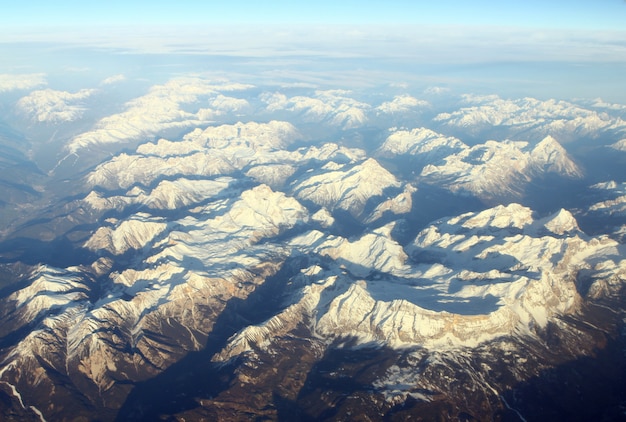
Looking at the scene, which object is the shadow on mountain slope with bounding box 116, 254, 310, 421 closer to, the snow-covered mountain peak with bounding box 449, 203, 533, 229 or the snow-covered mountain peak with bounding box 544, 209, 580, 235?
the snow-covered mountain peak with bounding box 449, 203, 533, 229

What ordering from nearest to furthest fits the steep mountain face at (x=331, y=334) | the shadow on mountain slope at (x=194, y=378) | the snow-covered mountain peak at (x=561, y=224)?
1. the steep mountain face at (x=331, y=334)
2. the shadow on mountain slope at (x=194, y=378)
3. the snow-covered mountain peak at (x=561, y=224)

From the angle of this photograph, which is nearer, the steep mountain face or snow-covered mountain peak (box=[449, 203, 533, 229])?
the steep mountain face

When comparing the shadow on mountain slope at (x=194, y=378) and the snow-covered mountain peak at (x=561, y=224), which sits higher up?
the snow-covered mountain peak at (x=561, y=224)

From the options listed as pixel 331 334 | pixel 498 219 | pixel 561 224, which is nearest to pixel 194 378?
pixel 331 334

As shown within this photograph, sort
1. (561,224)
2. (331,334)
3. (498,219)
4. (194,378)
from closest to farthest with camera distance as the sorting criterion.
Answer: (194,378) → (331,334) → (561,224) → (498,219)

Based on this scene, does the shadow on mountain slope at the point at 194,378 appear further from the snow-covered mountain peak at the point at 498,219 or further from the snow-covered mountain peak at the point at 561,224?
the snow-covered mountain peak at the point at 561,224

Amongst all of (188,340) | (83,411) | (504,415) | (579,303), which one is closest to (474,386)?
(504,415)

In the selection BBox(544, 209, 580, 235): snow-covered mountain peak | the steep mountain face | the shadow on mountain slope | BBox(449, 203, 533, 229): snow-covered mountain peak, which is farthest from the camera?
BBox(449, 203, 533, 229): snow-covered mountain peak

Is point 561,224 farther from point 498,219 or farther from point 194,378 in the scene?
point 194,378

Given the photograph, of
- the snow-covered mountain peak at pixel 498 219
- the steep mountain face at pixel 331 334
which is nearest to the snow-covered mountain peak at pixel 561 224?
the steep mountain face at pixel 331 334

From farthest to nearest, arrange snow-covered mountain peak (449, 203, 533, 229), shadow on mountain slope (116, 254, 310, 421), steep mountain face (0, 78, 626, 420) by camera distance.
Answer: snow-covered mountain peak (449, 203, 533, 229)
shadow on mountain slope (116, 254, 310, 421)
steep mountain face (0, 78, 626, 420)

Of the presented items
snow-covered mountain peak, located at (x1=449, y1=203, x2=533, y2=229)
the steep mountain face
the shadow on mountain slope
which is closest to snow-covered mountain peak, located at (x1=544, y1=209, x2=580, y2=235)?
the steep mountain face
